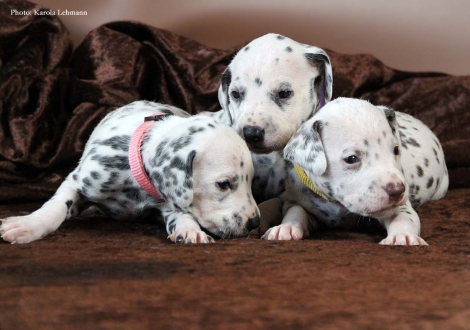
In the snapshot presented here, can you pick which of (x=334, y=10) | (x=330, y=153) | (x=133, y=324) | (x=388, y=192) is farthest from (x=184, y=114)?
(x=133, y=324)

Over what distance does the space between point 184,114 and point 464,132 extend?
2352 mm

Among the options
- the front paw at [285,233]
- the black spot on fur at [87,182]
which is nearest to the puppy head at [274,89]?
the front paw at [285,233]

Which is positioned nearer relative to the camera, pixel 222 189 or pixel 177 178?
pixel 177 178

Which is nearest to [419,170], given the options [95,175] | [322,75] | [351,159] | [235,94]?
[322,75]

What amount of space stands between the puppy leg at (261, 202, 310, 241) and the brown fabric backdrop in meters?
2.04

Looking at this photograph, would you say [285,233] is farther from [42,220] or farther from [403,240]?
[42,220]

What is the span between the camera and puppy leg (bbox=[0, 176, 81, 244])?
3555 millimetres

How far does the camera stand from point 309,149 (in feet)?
12.0

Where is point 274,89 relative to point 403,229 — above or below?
above

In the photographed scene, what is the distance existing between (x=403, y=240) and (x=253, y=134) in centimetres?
103

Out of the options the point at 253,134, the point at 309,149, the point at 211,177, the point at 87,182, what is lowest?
the point at 87,182

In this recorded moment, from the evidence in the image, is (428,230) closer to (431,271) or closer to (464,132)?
(431,271)

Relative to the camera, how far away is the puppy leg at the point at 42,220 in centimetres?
355

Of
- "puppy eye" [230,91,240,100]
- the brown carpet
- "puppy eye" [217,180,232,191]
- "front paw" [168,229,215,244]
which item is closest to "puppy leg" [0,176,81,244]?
the brown carpet
